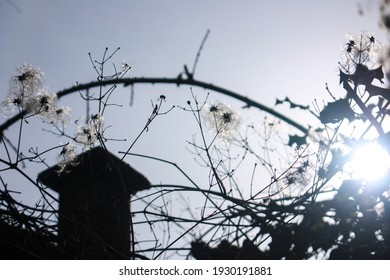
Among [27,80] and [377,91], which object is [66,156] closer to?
[27,80]

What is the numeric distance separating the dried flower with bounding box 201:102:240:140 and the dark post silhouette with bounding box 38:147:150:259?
0.74 meters

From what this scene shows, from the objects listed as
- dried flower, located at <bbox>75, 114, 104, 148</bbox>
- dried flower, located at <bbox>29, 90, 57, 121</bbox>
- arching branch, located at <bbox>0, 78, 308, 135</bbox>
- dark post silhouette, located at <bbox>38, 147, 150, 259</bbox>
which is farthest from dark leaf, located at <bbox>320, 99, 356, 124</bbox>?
dried flower, located at <bbox>29, 90, 57, 121</bbox>

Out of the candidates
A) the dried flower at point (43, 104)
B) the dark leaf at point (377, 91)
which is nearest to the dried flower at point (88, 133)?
the dried flower at point (43, 104)

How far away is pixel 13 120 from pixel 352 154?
1.87 m

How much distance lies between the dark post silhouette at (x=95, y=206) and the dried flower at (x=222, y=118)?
736mm

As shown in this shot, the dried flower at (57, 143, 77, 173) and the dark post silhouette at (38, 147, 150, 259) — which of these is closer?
the dark post silhouette at (38, 147, 150, 259)

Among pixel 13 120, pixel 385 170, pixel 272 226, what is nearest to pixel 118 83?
pixel 13 120

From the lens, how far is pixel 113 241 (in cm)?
265

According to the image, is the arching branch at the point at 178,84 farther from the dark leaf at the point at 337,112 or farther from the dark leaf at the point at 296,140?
the dark leaf at the point at 337,112

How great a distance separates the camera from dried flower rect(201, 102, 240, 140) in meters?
2.94

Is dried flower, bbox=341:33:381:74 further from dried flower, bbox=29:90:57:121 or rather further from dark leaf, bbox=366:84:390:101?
dried flower, bbox=29:90:57:121

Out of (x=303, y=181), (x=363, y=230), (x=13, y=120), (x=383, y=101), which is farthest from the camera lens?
(x=303, y=181)

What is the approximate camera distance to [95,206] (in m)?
2.45

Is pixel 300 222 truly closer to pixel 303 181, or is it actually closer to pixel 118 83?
pixel 303 181
